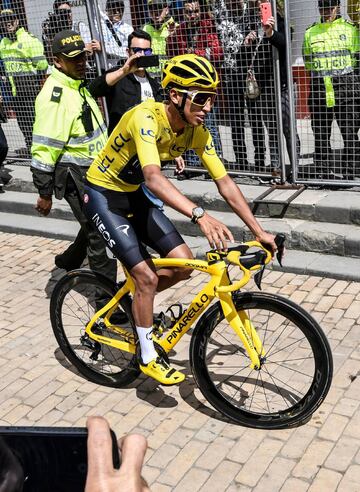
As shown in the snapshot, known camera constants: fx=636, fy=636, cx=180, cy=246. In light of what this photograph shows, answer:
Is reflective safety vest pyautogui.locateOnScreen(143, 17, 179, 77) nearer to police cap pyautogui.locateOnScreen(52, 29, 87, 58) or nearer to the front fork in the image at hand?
police cap pyautogui.locateOnScreen(52, 29, 87, 58)

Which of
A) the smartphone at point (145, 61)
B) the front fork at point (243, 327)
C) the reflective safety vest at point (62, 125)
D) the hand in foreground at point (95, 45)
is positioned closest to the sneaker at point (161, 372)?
the front fork at point (243, 327)

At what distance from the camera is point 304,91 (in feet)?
23.4

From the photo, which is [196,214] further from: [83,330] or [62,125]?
[62,125]

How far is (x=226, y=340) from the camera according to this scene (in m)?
4.77

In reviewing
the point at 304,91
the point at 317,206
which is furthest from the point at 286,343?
the point at 304,91

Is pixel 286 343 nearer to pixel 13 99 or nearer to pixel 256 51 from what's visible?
pixel 256 51

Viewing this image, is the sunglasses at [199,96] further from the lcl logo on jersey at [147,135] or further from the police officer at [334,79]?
the police officer at [334,79]

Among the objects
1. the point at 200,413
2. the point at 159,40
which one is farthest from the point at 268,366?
the point at 159,40

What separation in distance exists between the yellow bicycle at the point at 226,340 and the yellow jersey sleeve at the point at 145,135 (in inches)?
26.2

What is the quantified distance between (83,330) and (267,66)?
3839 millimetres

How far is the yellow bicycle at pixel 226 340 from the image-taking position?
3738 mm

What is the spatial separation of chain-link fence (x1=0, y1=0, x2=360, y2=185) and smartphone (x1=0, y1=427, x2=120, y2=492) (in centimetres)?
588

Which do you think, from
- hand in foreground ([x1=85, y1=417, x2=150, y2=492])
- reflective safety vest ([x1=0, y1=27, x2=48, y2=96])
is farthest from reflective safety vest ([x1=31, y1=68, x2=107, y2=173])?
hand in foreground ([x1=85, y1=417, x2=150, y2=492])

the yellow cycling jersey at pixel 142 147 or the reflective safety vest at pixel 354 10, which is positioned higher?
the reflective safety vest at pixel 354 10
